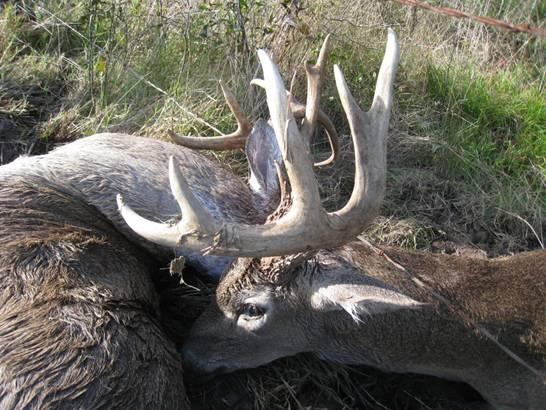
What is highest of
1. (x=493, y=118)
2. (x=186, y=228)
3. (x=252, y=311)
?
(x=186, y=228)

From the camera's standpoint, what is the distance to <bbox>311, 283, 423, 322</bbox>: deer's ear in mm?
3445

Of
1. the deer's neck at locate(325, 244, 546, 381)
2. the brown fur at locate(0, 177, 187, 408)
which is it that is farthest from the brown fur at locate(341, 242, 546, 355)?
the brown fur at locate(0, 177, 187, 408)

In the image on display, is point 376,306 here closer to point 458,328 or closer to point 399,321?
point 399,321

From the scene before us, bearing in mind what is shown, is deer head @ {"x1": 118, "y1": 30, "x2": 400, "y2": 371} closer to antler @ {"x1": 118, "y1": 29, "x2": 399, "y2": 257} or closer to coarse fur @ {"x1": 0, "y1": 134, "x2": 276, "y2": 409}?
antler @ {"x1": 118, "y1": 29, "x2": 399, "y2": 257}

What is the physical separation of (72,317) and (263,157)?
1442 millimetres

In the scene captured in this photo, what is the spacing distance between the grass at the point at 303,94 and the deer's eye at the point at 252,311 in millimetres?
1258

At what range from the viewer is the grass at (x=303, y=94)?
5.20 metres

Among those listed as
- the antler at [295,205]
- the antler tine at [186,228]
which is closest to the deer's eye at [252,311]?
the antler at [295,205]

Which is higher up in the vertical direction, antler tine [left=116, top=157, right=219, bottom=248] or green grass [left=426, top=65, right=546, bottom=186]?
antler tine [left=116, top=157, right=219, bottom=248]

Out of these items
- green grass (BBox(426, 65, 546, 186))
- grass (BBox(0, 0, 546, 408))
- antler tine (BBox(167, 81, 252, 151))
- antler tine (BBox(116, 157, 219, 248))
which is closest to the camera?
antler tine (BBox(116, 157, 219, 248))

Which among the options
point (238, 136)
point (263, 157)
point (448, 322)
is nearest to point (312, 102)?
point (263, 157)

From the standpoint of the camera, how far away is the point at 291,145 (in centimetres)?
310

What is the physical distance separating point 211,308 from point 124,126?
6.11ft

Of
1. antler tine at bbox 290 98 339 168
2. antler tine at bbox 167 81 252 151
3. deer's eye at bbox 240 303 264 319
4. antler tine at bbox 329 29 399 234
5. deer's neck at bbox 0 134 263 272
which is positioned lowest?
deer's eye at bbox 240 303 264 319
